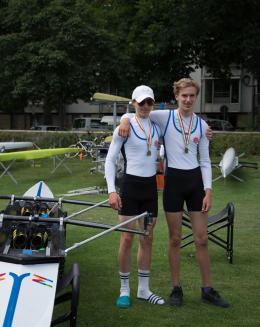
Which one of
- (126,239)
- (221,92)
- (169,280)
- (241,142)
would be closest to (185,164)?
(126,239)

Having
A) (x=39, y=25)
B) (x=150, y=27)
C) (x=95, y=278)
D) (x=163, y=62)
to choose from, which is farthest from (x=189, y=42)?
(x=95, y=278)

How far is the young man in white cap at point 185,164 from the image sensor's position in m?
4.84

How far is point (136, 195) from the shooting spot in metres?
4.82

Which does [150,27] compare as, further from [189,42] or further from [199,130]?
[199,130]

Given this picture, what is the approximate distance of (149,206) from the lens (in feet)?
16.0

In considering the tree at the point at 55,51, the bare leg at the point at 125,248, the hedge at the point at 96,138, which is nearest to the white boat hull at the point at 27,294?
the bare leg at the point at 125,248

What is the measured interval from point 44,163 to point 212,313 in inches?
610

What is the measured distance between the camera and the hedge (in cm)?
2064

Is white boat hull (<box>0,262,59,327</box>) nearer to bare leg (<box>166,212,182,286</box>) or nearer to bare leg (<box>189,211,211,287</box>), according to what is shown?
bare leg (<box>166,212,182,286</box>)

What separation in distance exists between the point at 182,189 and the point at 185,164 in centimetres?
22

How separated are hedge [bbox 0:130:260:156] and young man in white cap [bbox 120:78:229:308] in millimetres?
15708

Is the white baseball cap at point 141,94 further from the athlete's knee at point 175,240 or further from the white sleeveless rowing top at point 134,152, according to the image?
the athlete's knee at point 175,240

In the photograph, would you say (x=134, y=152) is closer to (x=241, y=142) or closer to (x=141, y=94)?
(x=141, y=94)

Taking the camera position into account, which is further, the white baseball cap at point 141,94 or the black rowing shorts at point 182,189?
the black rowing shorts at point 182,189
